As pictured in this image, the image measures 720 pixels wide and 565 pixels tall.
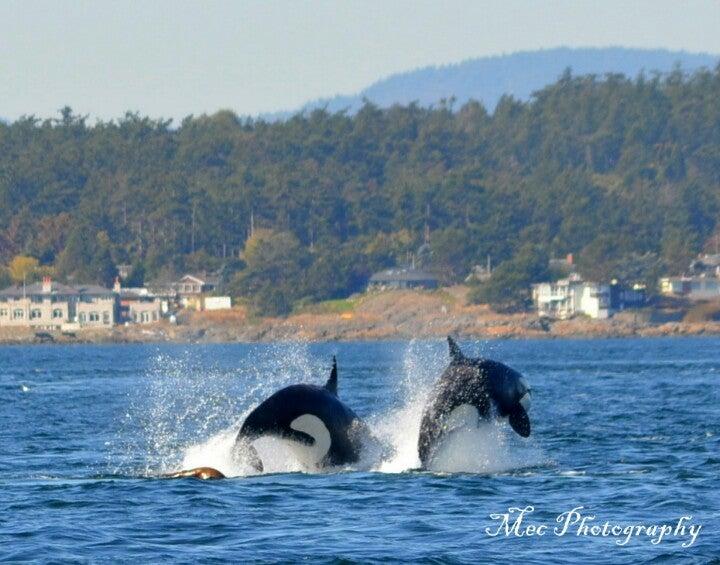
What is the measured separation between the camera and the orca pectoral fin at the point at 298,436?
30016mm

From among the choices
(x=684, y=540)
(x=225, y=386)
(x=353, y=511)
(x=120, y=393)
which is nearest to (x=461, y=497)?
(x=353, y=511)

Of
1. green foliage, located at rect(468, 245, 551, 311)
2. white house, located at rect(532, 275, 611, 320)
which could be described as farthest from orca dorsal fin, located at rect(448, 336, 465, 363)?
white house, located at rect(532, 275, 611, 320)

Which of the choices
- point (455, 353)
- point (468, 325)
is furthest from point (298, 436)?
point (468, 325)

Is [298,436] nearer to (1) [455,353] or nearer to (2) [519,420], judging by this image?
(1) [455,353]

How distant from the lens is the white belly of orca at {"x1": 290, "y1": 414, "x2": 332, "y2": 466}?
98.4 ft

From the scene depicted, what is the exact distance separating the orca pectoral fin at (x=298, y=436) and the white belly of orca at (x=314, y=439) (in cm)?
5

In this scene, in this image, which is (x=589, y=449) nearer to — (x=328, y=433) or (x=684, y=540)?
(x=328, y=433)

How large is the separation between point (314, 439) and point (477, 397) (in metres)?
2.86

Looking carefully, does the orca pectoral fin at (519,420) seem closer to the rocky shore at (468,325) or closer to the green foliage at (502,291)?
the rocky shore at (468,325)

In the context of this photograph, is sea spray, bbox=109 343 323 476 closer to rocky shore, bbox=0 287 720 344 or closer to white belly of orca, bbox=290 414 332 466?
white belly of orca, bbox=290 414 332 466

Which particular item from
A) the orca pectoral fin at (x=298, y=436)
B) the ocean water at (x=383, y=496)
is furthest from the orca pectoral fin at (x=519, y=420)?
the orca pectoral fin at (x=298, y=436)

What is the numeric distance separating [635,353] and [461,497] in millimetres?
103707

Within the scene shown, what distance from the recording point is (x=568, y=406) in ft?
189

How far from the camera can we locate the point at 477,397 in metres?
31.1
